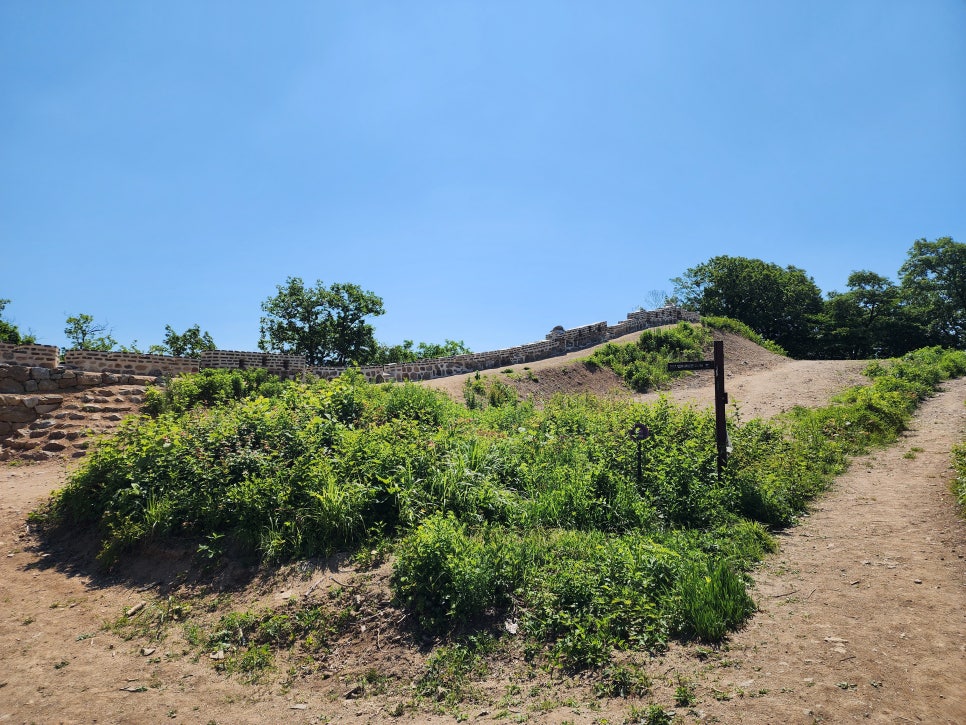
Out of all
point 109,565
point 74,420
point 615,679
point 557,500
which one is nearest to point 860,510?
point 557,500

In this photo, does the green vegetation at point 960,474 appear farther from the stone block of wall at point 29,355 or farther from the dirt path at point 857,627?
the stone block of wall at point 29,355

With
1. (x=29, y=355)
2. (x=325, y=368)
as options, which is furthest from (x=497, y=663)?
(x=325, y=368)

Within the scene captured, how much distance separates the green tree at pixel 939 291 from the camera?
3297 cm

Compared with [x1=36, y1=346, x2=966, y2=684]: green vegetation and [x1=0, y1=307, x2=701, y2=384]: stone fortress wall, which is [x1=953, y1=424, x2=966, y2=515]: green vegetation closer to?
[x1=36, y1=346, x2=966, y2=684]: green vegetation

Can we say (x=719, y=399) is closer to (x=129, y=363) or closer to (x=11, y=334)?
(x=129, y=363)

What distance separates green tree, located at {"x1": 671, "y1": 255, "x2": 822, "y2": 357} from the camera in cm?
3844

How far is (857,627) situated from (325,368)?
55.4 ft

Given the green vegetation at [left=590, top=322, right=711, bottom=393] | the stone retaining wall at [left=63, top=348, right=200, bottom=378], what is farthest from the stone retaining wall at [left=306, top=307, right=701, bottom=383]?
the stone retaining wall at [left=63, top=348, right=200, bottom=378]

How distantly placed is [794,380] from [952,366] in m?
5.34

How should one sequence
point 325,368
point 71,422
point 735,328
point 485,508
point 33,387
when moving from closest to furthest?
point 485,508, point 71,422, point 33,387, point 325,368, point 735,328

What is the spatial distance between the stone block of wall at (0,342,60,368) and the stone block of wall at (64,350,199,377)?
32.6 inches

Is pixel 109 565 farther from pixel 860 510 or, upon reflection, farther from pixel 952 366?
pixel 952 366

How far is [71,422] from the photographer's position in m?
12.3

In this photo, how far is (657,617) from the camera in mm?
4750
